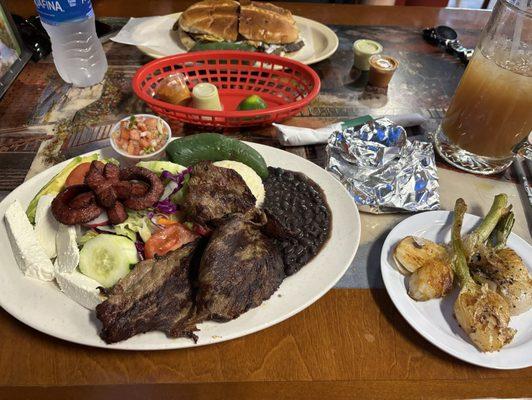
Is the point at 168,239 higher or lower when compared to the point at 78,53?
lower

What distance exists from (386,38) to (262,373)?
3008mm

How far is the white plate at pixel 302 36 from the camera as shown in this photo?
2.92m

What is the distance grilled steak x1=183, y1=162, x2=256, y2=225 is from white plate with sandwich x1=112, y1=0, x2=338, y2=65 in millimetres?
1601

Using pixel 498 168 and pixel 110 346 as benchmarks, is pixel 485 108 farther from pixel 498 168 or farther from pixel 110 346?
pixel 110 346

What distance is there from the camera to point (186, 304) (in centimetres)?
139

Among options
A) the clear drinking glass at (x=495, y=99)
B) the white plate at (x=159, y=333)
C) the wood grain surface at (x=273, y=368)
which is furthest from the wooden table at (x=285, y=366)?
the clear drinking glass at (x=495, y=99)

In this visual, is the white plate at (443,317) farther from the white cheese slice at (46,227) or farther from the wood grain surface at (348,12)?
the wood grain surface at (348,12)

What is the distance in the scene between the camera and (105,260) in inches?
58.2

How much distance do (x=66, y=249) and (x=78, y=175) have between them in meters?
0.41

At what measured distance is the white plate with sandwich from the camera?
2939 millimetres

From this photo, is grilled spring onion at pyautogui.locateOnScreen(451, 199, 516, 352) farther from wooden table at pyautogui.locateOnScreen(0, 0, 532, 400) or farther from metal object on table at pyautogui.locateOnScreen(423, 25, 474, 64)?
metal object on table at pyautogui.locateOnScreen(423, 25, 474, 64)

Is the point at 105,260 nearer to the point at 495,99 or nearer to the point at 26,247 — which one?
the point at 26,247

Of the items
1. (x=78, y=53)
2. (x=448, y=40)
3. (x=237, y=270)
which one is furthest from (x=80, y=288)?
(x=448, y=40)

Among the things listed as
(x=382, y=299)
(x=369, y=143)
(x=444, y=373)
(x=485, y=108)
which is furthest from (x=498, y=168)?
(x=444, y=373)
